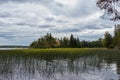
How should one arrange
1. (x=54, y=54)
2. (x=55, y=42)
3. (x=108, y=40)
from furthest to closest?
(x=55, y=42)
(x=108, y=40)
(x=54, y=54)

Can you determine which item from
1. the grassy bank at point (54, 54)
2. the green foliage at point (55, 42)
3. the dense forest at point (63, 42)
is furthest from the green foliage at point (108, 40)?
the grassy bank at point (54, 54)

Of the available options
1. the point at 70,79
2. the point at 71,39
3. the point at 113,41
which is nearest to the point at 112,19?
the point at 70,79

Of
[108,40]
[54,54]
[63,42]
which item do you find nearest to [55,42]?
[63,42]

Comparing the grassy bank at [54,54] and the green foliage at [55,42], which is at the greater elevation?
the green foliage at [55,42]

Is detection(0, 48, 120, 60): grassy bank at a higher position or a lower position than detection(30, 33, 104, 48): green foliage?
lower

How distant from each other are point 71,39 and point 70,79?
132 meters

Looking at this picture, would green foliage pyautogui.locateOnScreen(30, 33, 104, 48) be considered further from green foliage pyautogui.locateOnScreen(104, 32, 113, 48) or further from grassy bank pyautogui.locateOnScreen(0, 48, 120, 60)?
grassy bank pyautogui.locateOnScreen(0, 48, 120, 60)

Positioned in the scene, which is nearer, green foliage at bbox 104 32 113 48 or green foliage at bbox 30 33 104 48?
green foliage at bbox 104 32 113 48

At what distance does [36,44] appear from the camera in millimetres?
158250

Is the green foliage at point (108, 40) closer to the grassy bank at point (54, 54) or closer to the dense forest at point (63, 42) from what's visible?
the dense forest at point (63, 42)

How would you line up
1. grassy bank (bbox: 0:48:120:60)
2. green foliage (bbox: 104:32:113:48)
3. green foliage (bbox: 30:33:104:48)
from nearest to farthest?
grassy bank (bbox: 0:48:120:60) < green foliage (bbox: 104:32:113:48) < green foliage (bbox: 30:33:104:48)

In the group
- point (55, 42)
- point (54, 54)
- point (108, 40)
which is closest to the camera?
point (54, 54)

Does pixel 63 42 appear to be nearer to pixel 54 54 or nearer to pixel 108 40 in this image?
pixel 108 40

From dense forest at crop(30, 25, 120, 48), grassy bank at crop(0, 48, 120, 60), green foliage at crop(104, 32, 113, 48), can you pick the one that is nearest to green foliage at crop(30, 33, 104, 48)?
dense forest at crop(30, 25, 120, 48)
